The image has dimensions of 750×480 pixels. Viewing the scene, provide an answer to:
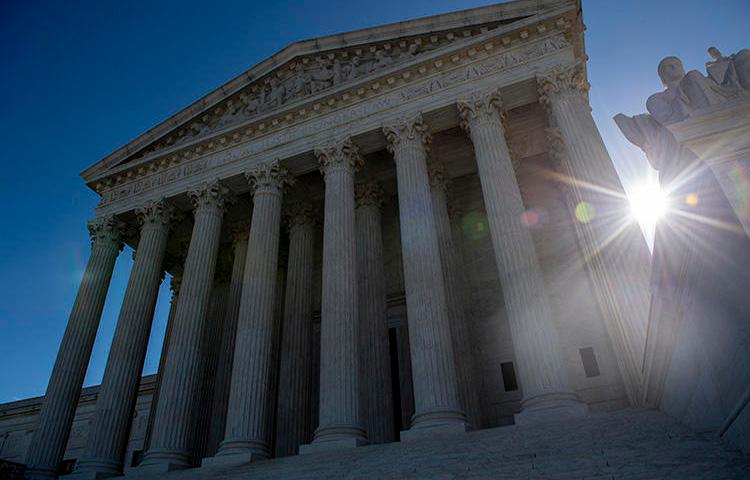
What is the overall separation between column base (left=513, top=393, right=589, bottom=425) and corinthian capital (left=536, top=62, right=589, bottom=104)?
10548 mm

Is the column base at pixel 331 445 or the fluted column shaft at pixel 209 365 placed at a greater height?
the fluted column shaft at pixel 209 365

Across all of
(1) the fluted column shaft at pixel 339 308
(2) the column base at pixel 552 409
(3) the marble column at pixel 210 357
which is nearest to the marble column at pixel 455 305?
(1) the fluted column shaft at pixel 339 308

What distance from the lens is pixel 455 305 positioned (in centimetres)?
1964

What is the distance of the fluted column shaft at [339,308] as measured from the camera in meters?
16.2

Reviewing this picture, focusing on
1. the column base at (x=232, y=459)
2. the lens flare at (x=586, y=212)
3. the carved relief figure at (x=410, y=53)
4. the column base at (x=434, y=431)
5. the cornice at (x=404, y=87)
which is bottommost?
the column base at (x=232, y=459)

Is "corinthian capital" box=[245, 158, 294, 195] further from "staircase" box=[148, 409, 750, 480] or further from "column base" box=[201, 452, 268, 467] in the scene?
"staircase" box=[148, 409, 750, 480]

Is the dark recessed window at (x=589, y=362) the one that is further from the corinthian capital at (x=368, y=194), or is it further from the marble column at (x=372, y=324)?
the corinthian capital at (x=368, y=194)

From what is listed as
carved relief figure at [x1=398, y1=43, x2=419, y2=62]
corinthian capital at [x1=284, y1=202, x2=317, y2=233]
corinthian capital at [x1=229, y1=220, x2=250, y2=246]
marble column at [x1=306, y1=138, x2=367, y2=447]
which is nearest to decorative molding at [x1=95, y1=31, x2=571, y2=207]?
carved relief figure at [x1=398, y1=43, x2=419, y2=62]

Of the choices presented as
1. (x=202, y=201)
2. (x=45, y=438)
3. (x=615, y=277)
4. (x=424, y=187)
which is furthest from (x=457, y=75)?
(x=45, y=438)

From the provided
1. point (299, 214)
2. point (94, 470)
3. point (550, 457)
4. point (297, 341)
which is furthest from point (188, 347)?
point (550, 457)

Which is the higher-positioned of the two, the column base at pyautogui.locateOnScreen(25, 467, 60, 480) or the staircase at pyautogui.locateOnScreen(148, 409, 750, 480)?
the column base at pyautogui.locateOnScreen(25, 467, 60, 480)

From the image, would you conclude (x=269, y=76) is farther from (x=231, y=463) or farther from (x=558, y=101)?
(x=231, y=463)

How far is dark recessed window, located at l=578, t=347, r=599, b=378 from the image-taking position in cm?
1992

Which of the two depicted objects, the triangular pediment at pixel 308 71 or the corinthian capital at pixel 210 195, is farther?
the corinthian capital at pixel 210 195
